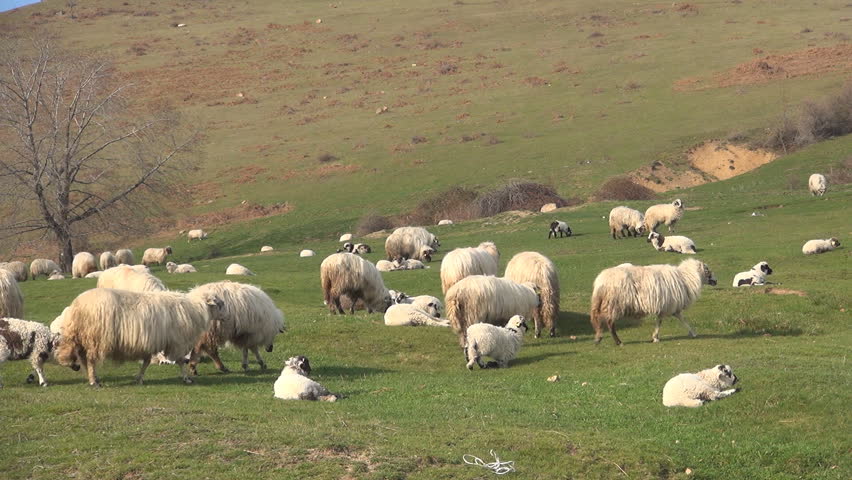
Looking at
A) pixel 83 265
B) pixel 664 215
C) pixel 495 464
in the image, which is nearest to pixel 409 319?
pixel 495 464

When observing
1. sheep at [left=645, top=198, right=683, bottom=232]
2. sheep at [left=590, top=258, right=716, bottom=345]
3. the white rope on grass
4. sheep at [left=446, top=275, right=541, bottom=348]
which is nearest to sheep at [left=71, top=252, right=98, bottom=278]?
sheep at [left=645, top=198, right=683, bottom=232]

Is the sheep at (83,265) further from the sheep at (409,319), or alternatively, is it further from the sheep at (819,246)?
the sheep at (819,246)

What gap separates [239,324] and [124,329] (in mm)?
2349

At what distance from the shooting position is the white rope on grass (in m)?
10.0

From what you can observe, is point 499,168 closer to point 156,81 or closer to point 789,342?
point 789,342

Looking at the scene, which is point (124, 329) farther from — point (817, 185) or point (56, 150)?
point (817, 185)

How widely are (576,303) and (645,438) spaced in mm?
11230

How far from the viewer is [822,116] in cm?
5572

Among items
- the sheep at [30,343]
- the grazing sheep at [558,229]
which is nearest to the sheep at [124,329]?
the sheep at [30,343]

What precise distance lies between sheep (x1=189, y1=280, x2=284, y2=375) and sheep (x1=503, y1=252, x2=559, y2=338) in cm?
581

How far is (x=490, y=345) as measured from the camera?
54.0ft

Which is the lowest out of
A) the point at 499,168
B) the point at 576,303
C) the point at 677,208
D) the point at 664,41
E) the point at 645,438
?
the point at 645,438

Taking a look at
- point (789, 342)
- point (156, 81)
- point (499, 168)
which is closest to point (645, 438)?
point (789, 342)

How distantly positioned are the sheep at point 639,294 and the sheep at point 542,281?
176 centimetres
